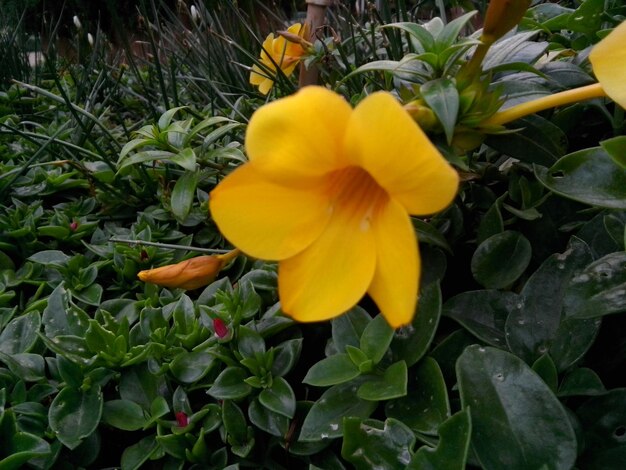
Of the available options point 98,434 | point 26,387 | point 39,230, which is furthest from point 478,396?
point 39,230

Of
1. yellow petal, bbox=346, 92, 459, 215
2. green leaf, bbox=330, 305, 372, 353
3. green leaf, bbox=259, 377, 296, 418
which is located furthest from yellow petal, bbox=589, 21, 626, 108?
green leaf, bbox=259, 377, 296, 418

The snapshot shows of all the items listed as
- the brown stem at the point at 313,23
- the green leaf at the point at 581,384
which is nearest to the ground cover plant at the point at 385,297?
the green leaf at the point at 581,384

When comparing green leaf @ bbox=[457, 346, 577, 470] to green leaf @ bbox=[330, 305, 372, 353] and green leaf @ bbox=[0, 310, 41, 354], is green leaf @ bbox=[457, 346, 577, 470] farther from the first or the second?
green leaf @ bbox=[0, 310, 41, 354]

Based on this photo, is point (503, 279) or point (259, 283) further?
point (259, 283)

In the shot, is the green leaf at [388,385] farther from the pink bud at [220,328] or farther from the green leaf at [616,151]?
the green leaf at [616,151]

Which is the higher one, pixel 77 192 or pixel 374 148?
pixel 374 148

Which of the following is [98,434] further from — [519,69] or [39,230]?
[519,69]
